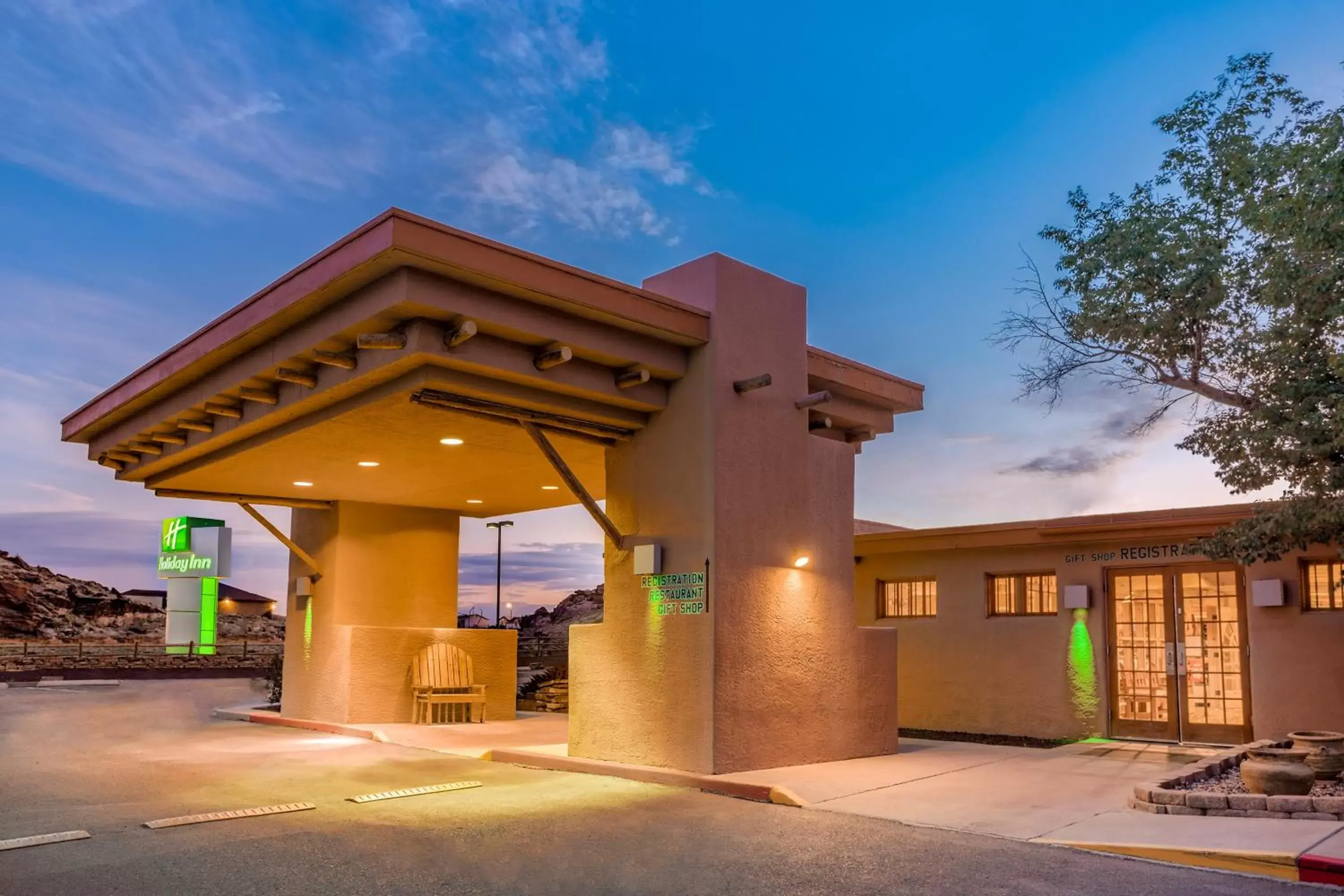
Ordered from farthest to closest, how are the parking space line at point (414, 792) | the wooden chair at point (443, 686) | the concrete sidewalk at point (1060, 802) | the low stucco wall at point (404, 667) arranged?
the wooden chair at point (443, 686), the low stucco wall at point (404, 667), the parking space line at point (414, 792), the concrete sidewalk at point (1060, 802)

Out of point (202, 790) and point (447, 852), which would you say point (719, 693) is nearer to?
point (447, 852)

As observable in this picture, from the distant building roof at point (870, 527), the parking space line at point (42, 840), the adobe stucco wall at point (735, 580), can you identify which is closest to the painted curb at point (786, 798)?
the adobe stucco wall at point (735, 580)

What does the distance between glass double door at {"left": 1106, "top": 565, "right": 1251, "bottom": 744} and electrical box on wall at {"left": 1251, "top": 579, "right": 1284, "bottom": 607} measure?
1.54 feet

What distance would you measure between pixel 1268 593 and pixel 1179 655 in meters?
1.37

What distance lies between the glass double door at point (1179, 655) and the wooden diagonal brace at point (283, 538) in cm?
1102

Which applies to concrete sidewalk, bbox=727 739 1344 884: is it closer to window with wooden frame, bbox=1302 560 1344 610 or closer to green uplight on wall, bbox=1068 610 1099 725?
green uplight on wall, bbox=1068 610 1099 725

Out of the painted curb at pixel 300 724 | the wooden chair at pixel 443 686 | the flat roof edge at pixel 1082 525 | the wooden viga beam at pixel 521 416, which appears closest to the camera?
the wooden viga beam at pixel 521 416

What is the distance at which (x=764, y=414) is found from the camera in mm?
9797

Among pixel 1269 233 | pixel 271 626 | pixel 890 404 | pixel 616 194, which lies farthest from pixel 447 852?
pixel 616 194

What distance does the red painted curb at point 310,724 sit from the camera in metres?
13.0

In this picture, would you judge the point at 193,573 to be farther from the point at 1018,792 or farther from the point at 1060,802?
the point at 1060,802

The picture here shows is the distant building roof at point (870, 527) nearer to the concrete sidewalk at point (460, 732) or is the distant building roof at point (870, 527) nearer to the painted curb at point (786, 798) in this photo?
the concrete sidewalk at point (460, 732)

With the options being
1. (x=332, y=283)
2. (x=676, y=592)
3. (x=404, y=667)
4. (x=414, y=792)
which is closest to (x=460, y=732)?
(x=404, y=667)

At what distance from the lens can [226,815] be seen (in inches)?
284
